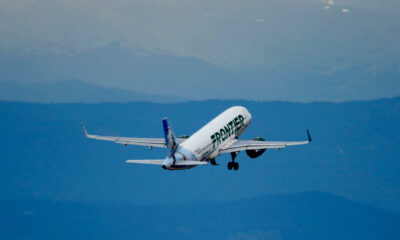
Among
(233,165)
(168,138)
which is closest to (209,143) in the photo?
(233,165)

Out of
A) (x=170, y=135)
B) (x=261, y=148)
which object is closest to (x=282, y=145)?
(x=261, y=148)

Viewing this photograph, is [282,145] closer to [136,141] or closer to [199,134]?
[199,134]

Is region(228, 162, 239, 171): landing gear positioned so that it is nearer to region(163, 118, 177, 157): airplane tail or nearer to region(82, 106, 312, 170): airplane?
region(82, 106, 312, 170): airplane

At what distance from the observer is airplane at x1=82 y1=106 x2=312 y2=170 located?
90250 mm

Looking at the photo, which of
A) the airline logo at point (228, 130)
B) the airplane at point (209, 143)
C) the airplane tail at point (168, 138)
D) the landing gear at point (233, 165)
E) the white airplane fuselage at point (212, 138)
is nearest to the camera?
the airplane tail at point (168, 138)

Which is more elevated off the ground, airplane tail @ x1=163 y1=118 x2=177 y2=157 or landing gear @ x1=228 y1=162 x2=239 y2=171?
landing gear @ x1=228 y1=162 x2=239 y2=171

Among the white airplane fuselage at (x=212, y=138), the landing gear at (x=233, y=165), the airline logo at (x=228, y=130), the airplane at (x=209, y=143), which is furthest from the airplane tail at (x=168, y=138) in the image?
the landing gear at (x=233, y=165)

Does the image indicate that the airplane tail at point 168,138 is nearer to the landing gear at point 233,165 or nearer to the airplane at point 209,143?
the airplane at point 209,143

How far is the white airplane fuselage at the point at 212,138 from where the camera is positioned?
301ft

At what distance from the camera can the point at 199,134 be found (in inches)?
3844

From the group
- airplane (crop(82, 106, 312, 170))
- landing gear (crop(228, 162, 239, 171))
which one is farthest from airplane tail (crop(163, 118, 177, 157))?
landing gear (crop(228, 162, 239, 171))

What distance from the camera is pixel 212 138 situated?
324 feet

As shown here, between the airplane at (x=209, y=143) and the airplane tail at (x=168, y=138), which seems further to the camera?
the airplane at (x=209, y=143)

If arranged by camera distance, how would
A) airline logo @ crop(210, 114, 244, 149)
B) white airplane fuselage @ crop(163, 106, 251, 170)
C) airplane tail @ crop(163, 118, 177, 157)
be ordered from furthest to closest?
airline logo @ crop(210, 114, 244, 149) < white airplane fuselage @ crop(163, 106, 251, 170) < airplane tail @ crop(163, 118, 177, 157)
